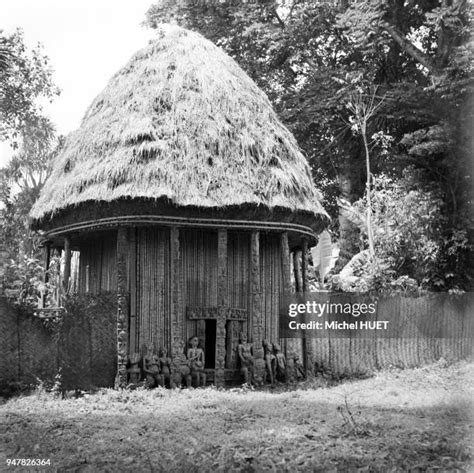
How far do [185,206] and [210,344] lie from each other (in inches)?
120

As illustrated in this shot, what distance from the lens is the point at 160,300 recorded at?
1390 cm

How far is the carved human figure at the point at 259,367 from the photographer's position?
45.0 ft

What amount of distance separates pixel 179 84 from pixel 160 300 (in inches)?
166

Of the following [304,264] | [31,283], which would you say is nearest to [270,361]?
[304,264]

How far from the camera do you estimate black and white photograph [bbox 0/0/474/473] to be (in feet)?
29.4

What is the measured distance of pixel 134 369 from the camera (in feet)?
43.1

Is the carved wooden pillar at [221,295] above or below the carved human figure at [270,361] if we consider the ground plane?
above

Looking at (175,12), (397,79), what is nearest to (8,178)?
(175,12)

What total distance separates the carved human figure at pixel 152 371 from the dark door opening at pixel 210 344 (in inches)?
66.0

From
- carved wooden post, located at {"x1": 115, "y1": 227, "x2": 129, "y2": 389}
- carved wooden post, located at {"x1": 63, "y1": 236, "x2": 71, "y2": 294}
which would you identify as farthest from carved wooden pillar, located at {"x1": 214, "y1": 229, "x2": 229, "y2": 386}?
carved wooden post, located at {"x1": 63, "y1": 236, "x2": 71, "y2": 294}

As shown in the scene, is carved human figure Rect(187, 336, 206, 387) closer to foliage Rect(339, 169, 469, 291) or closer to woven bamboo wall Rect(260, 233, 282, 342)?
woven bamboo wall Rect(260, 233, 282, 342)

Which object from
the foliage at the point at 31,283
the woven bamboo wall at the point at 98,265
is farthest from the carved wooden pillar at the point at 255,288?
the foliage at the point at 31,283

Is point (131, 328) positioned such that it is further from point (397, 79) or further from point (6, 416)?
point (397, 79)

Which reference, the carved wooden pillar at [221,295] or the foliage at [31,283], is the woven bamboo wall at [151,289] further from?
the foliage at [31,283]
